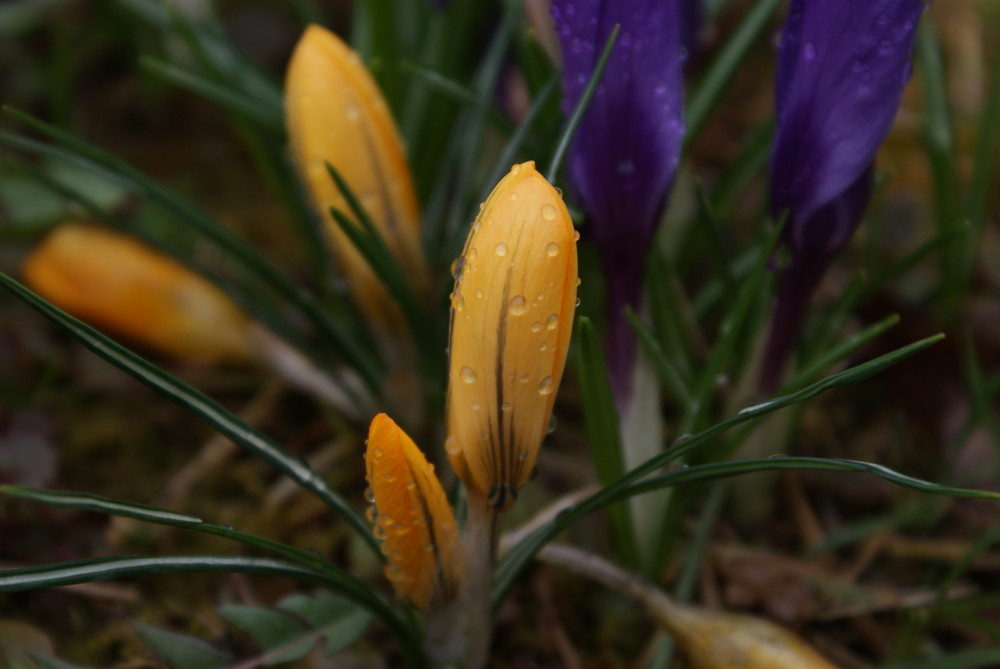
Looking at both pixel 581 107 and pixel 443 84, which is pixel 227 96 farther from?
pixel 581 107

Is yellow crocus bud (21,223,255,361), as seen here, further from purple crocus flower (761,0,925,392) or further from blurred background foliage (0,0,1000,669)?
purple crocus flower (761,0,925,392)

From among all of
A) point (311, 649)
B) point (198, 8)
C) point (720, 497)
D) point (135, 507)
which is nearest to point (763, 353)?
point (720, 497)

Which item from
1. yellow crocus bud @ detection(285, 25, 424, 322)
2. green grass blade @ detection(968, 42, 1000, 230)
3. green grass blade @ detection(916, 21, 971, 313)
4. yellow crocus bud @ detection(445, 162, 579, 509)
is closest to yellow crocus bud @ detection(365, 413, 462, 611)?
yellow crocus bud @ detection(445, 162, 579, 509)

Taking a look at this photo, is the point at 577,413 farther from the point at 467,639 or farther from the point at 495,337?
the point at 495,337

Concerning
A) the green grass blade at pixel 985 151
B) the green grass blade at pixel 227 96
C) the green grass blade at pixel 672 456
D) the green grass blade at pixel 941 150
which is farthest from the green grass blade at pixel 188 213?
the green grass blade at pixel 985 151

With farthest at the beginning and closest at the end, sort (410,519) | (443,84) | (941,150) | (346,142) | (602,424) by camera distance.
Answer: (941,150) < (443,84) < (346,142) < (602,424) < (410,519)

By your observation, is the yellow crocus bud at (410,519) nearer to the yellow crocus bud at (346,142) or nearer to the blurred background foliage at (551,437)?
the blurred background foliage at (551,437)

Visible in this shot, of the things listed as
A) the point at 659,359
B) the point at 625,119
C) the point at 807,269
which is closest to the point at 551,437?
the point at 659,359
